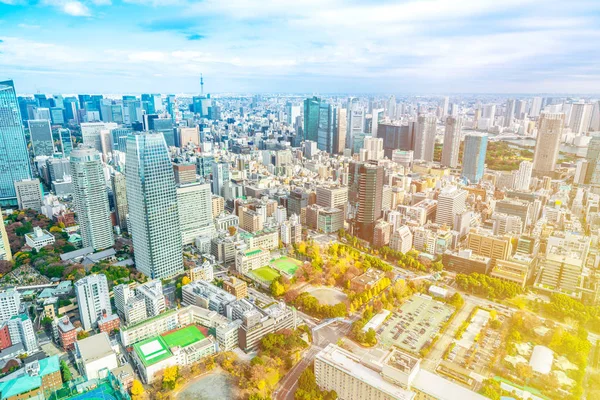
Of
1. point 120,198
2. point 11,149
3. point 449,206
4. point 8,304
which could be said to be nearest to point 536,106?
point 449,206

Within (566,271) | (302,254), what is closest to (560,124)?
(566,271)

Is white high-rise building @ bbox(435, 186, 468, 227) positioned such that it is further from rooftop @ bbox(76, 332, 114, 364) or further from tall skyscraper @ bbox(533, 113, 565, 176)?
rooftop @ bbox(76, 332, 114, 364)

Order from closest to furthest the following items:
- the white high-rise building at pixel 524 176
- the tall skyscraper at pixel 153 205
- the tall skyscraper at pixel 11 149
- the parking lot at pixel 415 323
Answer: the parking lot at pixel 415 323
the tall skyscraper at pixel 153 205
the tall skyscraper at pixel 11 149
the white high-rise building at pixel 524 176

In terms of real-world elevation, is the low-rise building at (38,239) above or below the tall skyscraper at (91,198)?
below

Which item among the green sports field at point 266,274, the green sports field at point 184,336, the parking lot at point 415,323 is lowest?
the parking lot at point 415,323

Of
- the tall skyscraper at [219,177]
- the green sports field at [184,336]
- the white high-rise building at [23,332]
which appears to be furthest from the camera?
the tall skyscraper at [219,177]

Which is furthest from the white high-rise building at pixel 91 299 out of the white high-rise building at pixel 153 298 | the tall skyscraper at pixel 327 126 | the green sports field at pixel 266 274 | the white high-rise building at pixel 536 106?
the tall skyscraper at pixel 327 126

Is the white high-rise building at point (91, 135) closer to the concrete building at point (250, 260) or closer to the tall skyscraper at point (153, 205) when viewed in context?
the tall skyscraper at point (153, 205)

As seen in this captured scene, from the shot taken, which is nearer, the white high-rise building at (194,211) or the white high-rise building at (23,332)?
→ the white high-rise building at (23,332)

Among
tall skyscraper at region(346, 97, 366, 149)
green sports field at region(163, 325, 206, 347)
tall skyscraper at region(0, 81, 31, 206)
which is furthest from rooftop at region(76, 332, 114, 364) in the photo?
tall skyscraper at region(346, 97, 366, 149)
